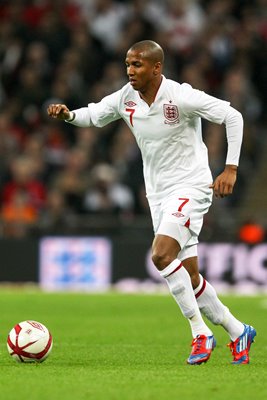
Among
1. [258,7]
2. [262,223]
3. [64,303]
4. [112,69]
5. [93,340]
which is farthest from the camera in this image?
[258,7]

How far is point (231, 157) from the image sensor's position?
7953mm

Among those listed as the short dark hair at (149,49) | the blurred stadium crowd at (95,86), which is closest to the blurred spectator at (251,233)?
the blurred stadium crowd at (95,86)

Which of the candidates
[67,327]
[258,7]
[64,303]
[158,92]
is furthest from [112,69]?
[158,92]

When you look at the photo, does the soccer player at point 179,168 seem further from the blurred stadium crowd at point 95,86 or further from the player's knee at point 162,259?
the blurred stadium crowd at point 95,86

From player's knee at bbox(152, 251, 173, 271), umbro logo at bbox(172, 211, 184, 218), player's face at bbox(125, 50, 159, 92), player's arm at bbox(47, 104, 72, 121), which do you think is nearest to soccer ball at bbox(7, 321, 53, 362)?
player's knee at bbox(152, 251, 173, 271)

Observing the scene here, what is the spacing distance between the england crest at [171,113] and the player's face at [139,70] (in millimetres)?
225

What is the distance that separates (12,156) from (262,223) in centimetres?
404

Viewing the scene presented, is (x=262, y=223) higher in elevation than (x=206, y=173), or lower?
lower

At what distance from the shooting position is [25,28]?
19.6 meters

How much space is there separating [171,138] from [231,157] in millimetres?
497

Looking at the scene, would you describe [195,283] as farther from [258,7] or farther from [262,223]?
[258,7]

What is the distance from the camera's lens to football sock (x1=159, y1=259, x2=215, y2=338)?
7.89 meters

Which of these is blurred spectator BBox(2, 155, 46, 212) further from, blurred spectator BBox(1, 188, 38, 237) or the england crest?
the england crest

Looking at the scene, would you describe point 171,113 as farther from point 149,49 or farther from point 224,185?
point 224,185
